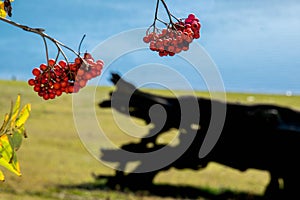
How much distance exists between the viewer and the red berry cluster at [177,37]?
6.21 feet

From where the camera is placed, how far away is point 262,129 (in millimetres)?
9203

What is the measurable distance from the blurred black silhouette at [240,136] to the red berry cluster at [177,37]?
744 cm

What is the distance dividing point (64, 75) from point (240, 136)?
25.7ft

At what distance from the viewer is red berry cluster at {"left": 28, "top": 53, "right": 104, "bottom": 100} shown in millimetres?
1744

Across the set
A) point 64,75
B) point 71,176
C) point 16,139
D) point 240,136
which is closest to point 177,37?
point 64,75

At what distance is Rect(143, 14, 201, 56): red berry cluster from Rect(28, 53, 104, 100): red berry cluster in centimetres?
27

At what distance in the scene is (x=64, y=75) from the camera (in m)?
1.78

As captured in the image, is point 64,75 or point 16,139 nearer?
point 16,139

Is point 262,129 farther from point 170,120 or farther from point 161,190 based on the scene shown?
point 161,190

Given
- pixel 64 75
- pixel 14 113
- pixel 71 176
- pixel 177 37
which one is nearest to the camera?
pixel 14 113

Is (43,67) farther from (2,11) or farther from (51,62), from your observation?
(2,11)

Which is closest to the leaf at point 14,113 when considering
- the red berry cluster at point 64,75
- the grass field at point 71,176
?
the red berry cluster at point 64,75

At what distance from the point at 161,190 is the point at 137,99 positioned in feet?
6.54

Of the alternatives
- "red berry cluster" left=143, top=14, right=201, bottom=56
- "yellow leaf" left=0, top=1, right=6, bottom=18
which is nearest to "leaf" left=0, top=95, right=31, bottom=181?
"yellow leaf" left=0, top=1, right=6, bottom=18
